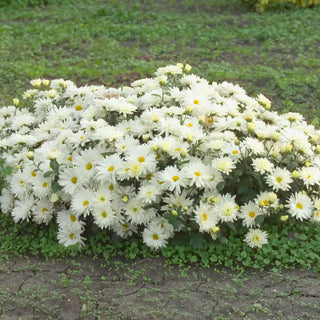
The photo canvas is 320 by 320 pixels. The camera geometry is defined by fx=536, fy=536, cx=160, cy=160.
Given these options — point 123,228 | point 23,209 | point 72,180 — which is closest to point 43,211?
point 23,209

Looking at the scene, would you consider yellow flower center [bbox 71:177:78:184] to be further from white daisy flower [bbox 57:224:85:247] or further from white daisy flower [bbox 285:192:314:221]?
white daisy flower [bbox 285:192:314:221]

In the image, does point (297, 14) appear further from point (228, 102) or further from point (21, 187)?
point (21, 187)

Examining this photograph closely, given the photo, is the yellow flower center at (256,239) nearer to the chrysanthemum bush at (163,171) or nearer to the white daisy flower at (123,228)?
the chrysanthemum bush at (163,171)

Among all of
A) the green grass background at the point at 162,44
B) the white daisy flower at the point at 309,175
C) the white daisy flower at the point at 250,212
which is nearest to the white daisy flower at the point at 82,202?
the white daisy flower at the point at 250,212

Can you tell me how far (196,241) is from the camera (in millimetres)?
3820

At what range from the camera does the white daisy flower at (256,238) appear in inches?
152

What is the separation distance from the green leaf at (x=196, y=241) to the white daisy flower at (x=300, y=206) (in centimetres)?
66

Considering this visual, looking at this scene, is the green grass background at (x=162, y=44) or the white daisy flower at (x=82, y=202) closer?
the white daisy flower at (x=82, y=202)

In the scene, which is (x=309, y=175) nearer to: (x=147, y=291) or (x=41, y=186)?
(x=147, y=291)

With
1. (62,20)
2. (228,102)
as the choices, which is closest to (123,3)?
(62,20)

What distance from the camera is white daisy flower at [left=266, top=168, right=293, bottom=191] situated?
3.81 meters

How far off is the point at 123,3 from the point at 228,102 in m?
7.43

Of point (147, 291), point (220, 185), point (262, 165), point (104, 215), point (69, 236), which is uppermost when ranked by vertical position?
point (262, 165)

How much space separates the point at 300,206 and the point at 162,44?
548 cm
